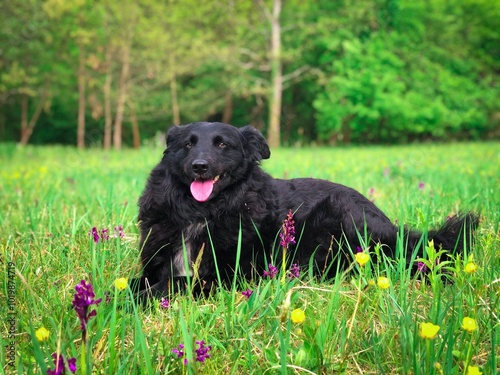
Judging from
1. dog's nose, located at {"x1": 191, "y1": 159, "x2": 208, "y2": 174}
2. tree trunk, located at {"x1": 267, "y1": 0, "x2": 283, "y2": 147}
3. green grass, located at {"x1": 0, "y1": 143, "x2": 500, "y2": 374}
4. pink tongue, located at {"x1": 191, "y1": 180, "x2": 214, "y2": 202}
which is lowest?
green grass, located at {"x1": 0, "y1": 143, "x2": 500, "y2": 374}

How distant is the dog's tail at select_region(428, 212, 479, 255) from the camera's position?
2.84 metres

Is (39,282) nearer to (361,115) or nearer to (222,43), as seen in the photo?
(361,115)

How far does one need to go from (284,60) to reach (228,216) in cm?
1906

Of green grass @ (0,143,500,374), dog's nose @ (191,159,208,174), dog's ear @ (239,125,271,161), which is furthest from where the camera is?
dog's ear @ (239,125,271,161)

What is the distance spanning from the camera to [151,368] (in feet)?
5.03

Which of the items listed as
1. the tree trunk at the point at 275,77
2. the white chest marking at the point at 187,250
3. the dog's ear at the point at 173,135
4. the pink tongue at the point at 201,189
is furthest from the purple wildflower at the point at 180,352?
the tree trunk at the point at 275,77

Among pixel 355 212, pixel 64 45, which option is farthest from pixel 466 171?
pixel 64 45

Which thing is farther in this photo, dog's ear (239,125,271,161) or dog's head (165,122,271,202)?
dog's ear (239,125,271,161)

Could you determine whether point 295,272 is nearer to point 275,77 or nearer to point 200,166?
point 200,166

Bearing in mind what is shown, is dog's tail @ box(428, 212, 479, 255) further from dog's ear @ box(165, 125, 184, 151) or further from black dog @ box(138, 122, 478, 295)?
dog's ear @ box(165, 125, 184, 151)

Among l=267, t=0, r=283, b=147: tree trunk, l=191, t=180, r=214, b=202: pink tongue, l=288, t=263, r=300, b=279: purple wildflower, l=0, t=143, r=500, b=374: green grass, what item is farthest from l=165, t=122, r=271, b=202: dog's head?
l=267, t=0, r=283, b=147: tree trunk

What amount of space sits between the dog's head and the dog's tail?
122 centimetres

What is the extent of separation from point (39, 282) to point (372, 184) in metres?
4.78

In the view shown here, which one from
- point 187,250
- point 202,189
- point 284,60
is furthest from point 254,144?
point 284,60
